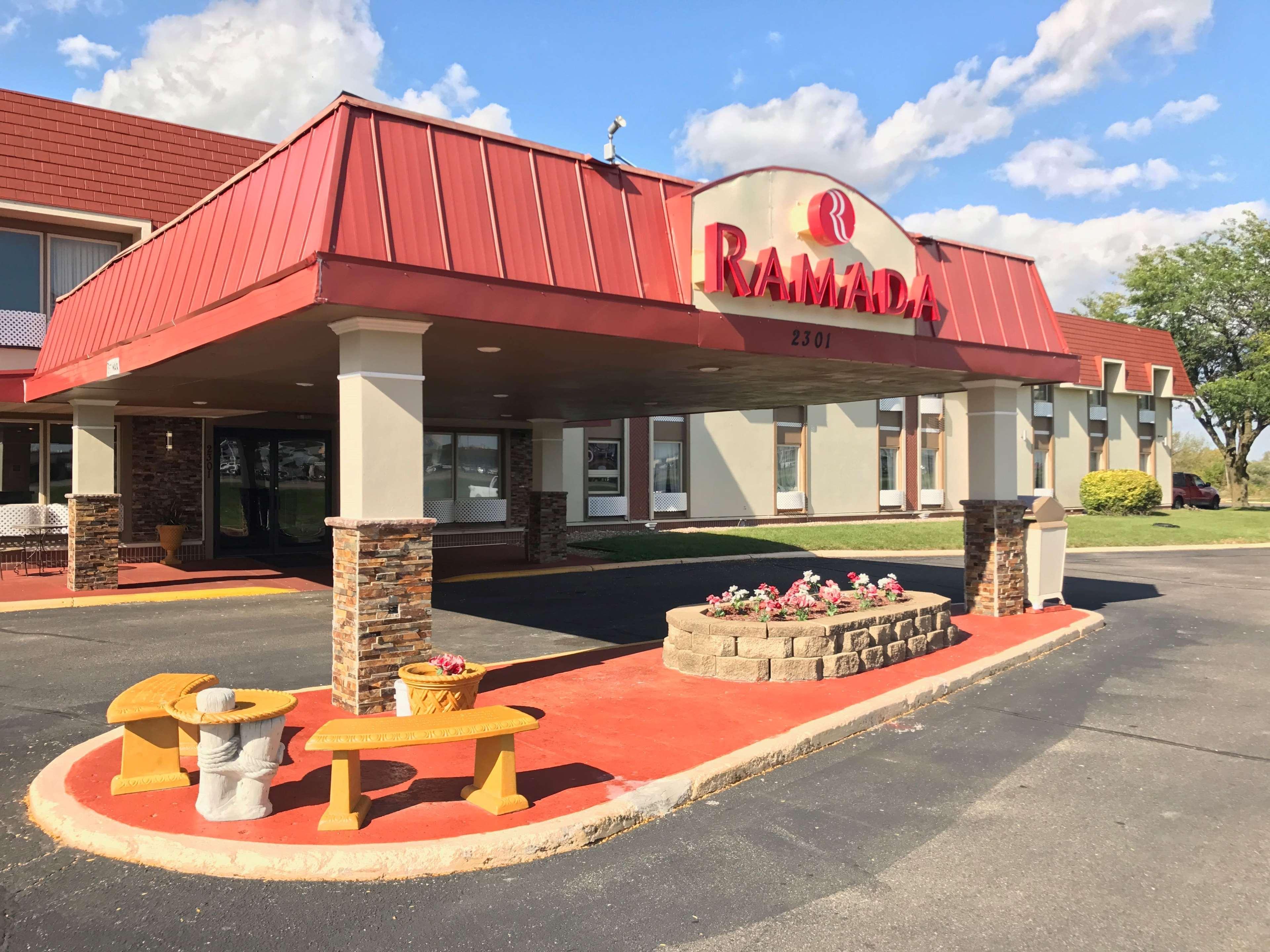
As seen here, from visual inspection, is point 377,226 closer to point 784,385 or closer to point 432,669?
point 432,669

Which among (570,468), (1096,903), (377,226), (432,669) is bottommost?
(1096,903)

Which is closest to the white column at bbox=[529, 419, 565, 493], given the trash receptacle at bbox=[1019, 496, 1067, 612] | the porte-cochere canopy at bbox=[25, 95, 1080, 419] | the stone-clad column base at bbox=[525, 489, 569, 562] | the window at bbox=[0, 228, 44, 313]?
the stone-clad column base at bbox=[525, 489, 569, 562]

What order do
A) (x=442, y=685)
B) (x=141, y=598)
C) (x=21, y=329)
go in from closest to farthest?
1. (x=442, y=685)
2. (x=141, y=598)
3. (x=21, y=329)

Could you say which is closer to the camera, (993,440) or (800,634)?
(800,634)

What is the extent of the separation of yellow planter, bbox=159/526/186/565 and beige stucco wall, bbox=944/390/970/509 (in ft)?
88.7

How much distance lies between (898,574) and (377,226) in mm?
15304

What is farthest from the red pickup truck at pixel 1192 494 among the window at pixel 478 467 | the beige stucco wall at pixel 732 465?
the window at pixel 478 467

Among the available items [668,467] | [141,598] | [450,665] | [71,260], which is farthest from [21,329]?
[668,467]

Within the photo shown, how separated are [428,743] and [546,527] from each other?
16.5 meters

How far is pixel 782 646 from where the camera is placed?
9.66m

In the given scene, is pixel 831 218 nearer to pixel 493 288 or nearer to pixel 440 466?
pixel 493 288

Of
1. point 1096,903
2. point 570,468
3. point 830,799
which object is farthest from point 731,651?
point 570,468

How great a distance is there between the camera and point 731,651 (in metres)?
9.77

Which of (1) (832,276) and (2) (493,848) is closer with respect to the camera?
(2) (493,848)
